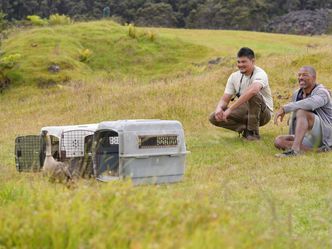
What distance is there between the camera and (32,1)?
1795 inches

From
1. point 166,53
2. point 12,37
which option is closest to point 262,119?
point 166,53

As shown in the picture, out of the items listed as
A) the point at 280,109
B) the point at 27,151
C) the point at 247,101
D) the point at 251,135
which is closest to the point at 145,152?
the point at 27,151

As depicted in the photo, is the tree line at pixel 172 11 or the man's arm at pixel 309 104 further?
the tree line at pixel 172 11

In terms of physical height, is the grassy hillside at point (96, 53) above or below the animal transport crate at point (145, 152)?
below

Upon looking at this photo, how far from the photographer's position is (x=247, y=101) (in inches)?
333

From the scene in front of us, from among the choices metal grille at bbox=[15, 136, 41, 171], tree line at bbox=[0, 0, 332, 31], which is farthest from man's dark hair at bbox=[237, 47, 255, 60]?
tree line at bbox=[0, 0, 332, 31]

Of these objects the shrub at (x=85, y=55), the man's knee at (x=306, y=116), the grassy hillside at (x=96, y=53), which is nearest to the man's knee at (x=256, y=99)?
the man's knee at (x=306, y=116)

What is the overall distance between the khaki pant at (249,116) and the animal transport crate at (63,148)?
2.56 meters

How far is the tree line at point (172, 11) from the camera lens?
46.3 meters

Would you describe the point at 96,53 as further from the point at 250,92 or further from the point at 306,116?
the point at 306,116

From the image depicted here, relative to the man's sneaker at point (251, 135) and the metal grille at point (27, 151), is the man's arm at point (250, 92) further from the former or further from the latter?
the metal grille at point (27, 151)

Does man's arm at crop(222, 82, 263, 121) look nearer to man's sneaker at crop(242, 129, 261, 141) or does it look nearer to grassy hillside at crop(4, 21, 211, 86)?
man's sneaker at crop(242, 129, 261, 141)

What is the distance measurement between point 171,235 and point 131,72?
62.0 ft

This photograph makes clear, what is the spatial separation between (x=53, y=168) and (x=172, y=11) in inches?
1699
